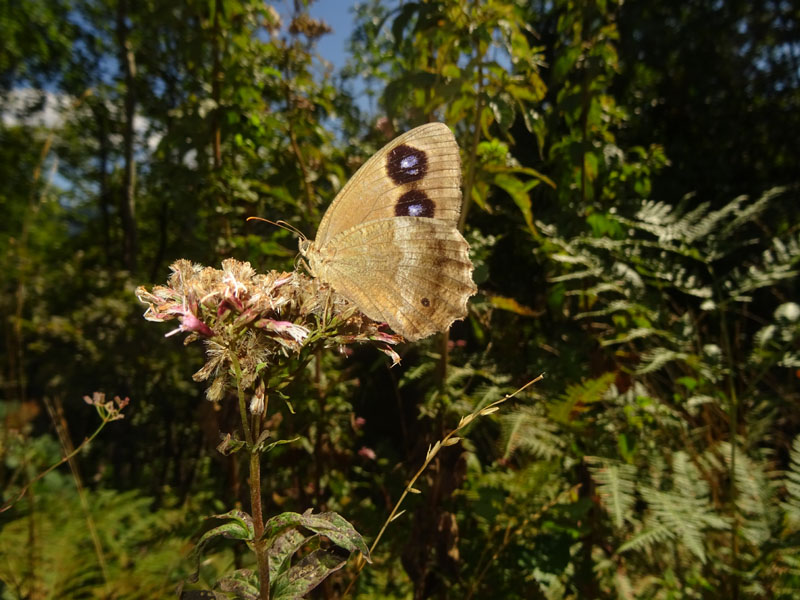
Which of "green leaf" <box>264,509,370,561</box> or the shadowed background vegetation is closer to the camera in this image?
"green leaf" <box>264,509,370,561</box>

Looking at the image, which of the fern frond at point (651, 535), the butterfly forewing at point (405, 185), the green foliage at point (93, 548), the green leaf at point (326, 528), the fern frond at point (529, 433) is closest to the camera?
the green leaf at point (326, 528)

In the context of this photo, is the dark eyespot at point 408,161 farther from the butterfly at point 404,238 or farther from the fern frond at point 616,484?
the fern frond at point 616,484

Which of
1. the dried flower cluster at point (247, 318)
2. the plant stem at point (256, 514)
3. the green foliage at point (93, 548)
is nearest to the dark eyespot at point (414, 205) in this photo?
the dried flower cluster at point (247, 318)

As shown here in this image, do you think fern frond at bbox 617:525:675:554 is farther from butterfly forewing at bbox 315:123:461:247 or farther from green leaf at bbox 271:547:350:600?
butterfly forewing at bbox 315:123:461:247

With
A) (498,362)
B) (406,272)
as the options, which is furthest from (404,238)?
(498,362)

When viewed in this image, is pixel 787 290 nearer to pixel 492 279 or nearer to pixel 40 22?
pixel 492 279

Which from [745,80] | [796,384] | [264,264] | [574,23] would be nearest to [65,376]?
[264,264]

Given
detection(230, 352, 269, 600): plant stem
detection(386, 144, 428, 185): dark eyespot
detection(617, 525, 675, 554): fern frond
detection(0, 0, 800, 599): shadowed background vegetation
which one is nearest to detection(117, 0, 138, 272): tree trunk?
detection(0, 0, 800, 599): shadowed background vegetation

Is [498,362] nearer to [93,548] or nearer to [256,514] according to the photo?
[256,514]
